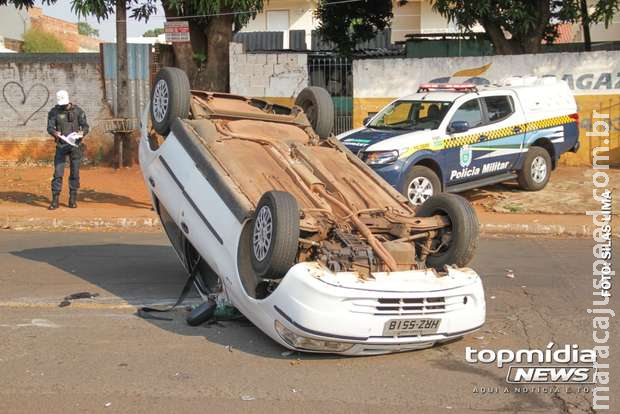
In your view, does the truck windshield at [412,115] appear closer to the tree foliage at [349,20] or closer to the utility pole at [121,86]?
the utility pole at [121,86]

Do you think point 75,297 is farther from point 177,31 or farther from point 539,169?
point 177,31

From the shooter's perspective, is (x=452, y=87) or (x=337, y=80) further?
(x=337, y=80)

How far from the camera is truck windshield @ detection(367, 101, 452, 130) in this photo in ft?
42.1

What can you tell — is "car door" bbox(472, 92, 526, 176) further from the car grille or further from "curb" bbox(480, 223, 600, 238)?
the car grille

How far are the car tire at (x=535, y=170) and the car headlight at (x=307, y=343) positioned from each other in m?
9.30

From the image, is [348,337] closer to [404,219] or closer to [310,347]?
[310,347]

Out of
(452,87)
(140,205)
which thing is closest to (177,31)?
(140,205)

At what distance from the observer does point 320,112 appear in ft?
27.2

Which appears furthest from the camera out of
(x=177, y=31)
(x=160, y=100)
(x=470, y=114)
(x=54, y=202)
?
(x=177, y=31)

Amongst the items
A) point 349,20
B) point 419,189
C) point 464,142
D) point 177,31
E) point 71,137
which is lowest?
point 419,189

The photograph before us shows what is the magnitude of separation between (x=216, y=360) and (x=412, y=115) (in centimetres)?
811

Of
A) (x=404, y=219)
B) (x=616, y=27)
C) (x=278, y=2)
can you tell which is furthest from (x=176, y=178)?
(x=278, y=2)

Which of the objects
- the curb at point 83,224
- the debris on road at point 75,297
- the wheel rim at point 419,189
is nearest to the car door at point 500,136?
the wheel rim at point 419,189

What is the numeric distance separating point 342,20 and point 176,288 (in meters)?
15.7
